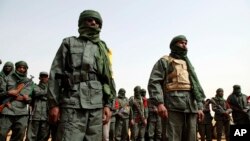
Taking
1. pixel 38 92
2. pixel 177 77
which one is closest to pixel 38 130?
pixel 38 92

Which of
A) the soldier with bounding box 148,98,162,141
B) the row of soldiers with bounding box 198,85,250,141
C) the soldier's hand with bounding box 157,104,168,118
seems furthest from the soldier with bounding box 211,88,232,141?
the soldier's hand with bounding box 157,104,168,118

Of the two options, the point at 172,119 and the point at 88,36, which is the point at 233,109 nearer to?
the point at 172,119

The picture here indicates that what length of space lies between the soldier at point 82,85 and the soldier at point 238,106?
9.36 metres

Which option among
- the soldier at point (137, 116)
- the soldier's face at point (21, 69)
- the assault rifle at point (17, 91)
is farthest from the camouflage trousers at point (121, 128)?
the soldier's face at point (21, 69)

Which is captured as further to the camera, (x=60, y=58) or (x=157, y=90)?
(x=157, y=90)

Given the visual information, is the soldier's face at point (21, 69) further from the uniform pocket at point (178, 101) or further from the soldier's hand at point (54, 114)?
the soldier's hand at point (54, 114)

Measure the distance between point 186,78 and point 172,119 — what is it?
0.72 meters

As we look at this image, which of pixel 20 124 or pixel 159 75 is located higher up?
pixel 159 75

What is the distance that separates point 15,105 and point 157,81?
384 centimetres

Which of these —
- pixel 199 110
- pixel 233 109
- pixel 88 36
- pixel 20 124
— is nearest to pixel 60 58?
pixel 88 36

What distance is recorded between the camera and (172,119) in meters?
5.11

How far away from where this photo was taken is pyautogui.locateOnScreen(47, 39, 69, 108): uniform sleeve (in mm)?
3730

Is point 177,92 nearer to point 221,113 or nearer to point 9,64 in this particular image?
point 9,64

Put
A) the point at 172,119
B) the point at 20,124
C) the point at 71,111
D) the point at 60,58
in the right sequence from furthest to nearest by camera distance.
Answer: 1. the point at 20,124
2. the point at 172,119
3. the point at 60,58
4. the point at 71,111
